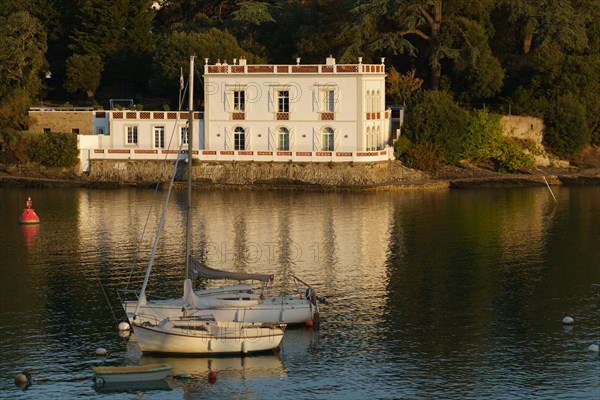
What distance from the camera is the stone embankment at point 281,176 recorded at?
8950 cm

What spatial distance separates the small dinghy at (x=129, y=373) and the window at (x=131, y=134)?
53.5m

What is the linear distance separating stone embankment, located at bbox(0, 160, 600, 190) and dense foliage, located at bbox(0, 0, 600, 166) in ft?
11.7

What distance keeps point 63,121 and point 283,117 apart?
17.5m

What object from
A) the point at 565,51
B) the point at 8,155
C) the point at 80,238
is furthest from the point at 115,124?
the point at 565,51

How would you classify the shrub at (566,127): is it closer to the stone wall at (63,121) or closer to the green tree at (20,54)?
the stone wall at (63,121)

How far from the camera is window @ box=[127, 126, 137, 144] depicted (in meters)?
94.8

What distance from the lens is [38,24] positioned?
110m

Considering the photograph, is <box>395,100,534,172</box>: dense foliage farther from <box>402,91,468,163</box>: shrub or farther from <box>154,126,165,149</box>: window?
<box>154,126,165,149</box>: window

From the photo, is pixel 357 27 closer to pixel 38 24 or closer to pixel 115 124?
pixel 115 124

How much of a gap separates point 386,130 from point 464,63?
8714mm

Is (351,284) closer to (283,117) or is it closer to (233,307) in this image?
(233,307)

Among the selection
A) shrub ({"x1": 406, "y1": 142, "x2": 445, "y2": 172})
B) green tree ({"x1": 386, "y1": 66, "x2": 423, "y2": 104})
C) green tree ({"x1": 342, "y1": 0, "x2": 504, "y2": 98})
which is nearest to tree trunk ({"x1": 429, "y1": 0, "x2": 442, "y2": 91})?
green tree ({"x1": 342, "y1": 0, "x2": 504, "y2": 98})

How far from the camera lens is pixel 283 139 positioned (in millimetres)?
92438

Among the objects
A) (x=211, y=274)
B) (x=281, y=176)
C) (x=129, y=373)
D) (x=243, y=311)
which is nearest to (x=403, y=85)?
(x=281, y=176)
